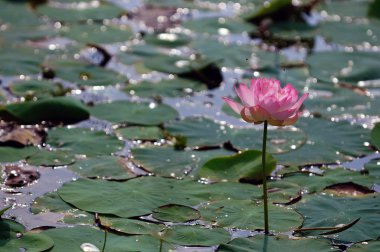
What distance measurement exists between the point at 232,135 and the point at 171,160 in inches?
14.3

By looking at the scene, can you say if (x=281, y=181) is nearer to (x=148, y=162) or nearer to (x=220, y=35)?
(x=148, y=162)

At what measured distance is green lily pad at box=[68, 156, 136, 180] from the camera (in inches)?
130

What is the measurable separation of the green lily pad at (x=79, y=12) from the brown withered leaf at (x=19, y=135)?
1522mm

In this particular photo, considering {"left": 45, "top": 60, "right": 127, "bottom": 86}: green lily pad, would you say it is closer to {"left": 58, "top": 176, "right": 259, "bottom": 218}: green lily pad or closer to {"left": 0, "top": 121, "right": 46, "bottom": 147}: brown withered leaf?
{"left": 0, "top": 121, "right": 46, "bottom": 147}: brown withered leaf

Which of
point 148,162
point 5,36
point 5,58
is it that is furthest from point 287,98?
point 5,36

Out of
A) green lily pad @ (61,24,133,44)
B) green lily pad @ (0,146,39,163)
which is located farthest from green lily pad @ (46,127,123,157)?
green lily pad @ (61,24,133,44)

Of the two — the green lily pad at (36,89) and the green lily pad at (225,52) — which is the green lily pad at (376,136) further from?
the green lily pad at (36,89)

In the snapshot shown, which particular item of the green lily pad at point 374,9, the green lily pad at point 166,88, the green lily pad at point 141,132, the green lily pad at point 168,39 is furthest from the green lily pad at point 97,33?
A: the green lily pad at point 374,9

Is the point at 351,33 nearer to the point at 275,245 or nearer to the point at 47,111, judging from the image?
the point at 47,111

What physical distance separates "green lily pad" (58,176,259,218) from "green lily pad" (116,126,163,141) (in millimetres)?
395

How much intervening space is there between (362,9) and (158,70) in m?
1.74

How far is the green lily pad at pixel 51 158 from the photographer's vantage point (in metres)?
3.40

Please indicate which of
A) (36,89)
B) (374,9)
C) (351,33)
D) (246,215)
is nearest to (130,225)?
(246,215)

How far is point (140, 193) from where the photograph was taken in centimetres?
312
